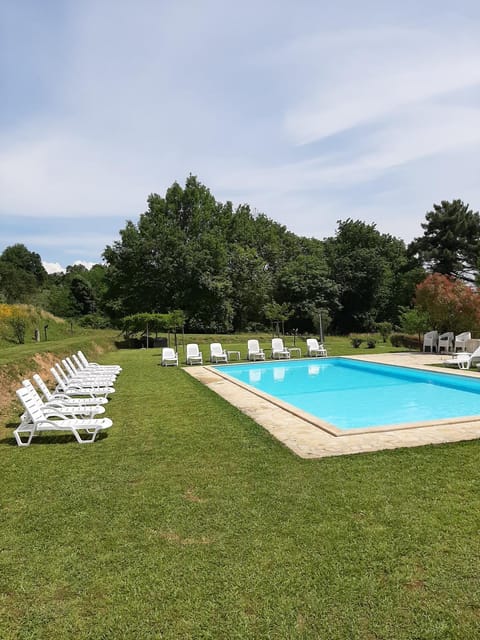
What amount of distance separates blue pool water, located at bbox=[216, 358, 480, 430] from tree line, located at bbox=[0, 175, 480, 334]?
17.0 meters

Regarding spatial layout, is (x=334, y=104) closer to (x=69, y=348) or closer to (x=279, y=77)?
(x=279, y=77)

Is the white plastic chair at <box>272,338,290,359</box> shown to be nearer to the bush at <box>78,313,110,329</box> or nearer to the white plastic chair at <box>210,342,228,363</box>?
the white plastic chair at <box>210,342,228,363</box>

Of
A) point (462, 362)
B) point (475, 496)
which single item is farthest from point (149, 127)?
point (475, 496)

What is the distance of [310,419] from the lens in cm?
727

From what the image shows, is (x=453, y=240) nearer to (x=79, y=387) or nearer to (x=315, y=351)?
(x=315, y=351)

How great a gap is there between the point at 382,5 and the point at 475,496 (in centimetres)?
1009

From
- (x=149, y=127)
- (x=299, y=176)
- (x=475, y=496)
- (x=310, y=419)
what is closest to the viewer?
(x=475, y=496)

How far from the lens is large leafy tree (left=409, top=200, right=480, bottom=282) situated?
1421 inches

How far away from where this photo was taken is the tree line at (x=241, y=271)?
35.7 metres

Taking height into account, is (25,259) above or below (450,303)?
above

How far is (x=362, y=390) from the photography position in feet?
40.2

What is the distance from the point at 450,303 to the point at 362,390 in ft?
28.7

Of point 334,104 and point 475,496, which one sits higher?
point 334,104

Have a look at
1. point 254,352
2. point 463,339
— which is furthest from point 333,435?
point 463,339
